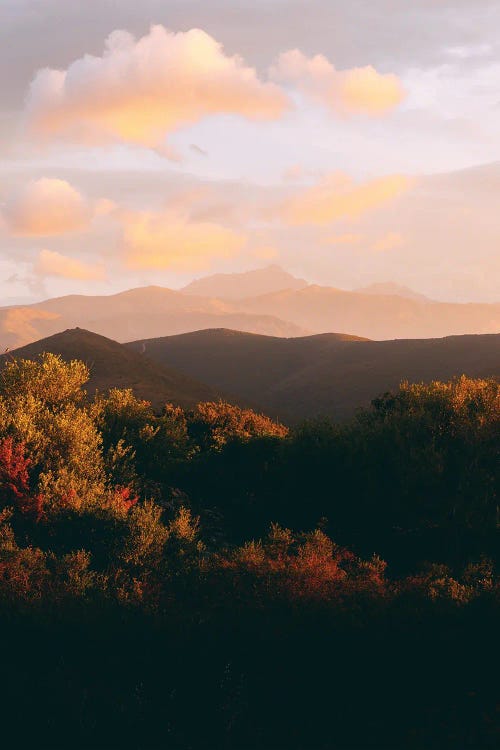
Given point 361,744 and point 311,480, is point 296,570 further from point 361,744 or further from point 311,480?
point 311,480

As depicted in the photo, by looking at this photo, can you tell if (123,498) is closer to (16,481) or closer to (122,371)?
(16,481)

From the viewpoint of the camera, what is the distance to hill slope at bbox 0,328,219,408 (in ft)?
319

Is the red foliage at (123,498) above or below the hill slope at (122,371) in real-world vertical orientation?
below

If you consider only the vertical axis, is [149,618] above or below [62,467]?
below

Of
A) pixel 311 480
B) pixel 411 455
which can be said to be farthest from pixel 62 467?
pixel 411 455

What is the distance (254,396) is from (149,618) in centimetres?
11617

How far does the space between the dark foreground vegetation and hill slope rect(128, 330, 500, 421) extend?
70.2 metres

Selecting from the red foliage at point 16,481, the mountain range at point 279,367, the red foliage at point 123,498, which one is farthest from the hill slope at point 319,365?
the red foliage at point 16,481

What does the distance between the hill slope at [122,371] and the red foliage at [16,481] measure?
2189 inches

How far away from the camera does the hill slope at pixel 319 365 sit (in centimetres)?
12219

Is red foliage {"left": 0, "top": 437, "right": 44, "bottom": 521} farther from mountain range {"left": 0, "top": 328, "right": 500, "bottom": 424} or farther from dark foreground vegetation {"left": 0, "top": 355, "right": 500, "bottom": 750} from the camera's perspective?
mountain range {"left": 0, "top": 328, "right": 500, "bottom": 424}

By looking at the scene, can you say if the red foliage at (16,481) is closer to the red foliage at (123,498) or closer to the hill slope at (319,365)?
the red foliage at (123,498)

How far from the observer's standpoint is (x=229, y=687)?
612 inches

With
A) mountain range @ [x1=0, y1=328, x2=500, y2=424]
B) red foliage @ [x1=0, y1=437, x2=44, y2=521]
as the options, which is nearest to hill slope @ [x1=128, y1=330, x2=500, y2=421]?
mountain range @ [x1=0, y1=328, x2=500, y2=424]
